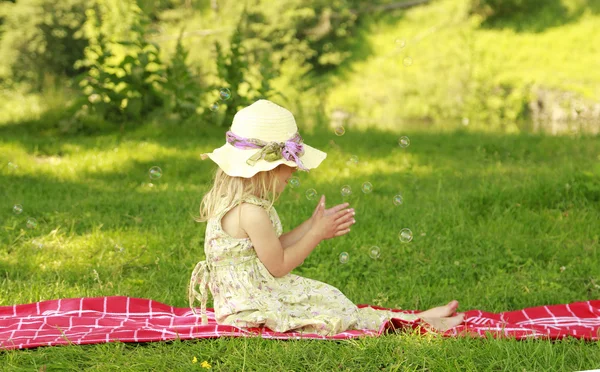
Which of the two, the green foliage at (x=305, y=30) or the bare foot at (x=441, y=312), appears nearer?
the bare foot at (x=441, y=312)

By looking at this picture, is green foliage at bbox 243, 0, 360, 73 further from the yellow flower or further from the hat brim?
the yellow flower

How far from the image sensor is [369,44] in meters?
21.0

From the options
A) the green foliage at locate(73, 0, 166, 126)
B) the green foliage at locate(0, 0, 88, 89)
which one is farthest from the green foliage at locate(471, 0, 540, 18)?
the green foliage at locate(73, 0, 166, 126)

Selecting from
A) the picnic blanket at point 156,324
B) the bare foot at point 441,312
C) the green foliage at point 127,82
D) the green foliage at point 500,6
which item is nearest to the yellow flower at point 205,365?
the picnic blanket at point 156,324

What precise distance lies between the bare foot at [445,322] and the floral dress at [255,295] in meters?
0.36

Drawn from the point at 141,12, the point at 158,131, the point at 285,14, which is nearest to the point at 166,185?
the point at 158,131

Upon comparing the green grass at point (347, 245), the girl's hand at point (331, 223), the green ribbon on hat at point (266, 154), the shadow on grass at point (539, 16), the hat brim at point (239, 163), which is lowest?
the green grass at point (347, 245)

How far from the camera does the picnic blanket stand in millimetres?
3434

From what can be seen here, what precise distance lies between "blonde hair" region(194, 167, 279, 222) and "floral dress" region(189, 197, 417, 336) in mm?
39

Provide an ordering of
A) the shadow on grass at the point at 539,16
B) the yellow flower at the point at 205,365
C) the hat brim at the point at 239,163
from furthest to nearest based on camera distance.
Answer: the shadow on grass at the point at 539,16 → the hat brim at the point at 239,163 → the yellow flower at the point at 205,365

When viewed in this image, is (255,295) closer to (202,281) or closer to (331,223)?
(202,281)

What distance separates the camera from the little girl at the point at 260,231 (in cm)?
343

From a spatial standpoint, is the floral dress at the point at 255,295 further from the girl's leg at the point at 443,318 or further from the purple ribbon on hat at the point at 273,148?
the girl's leg at the point at 443,318

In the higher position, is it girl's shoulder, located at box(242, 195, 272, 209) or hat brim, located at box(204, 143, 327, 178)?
hat brim, located at box(204, 143, 327, 178)
